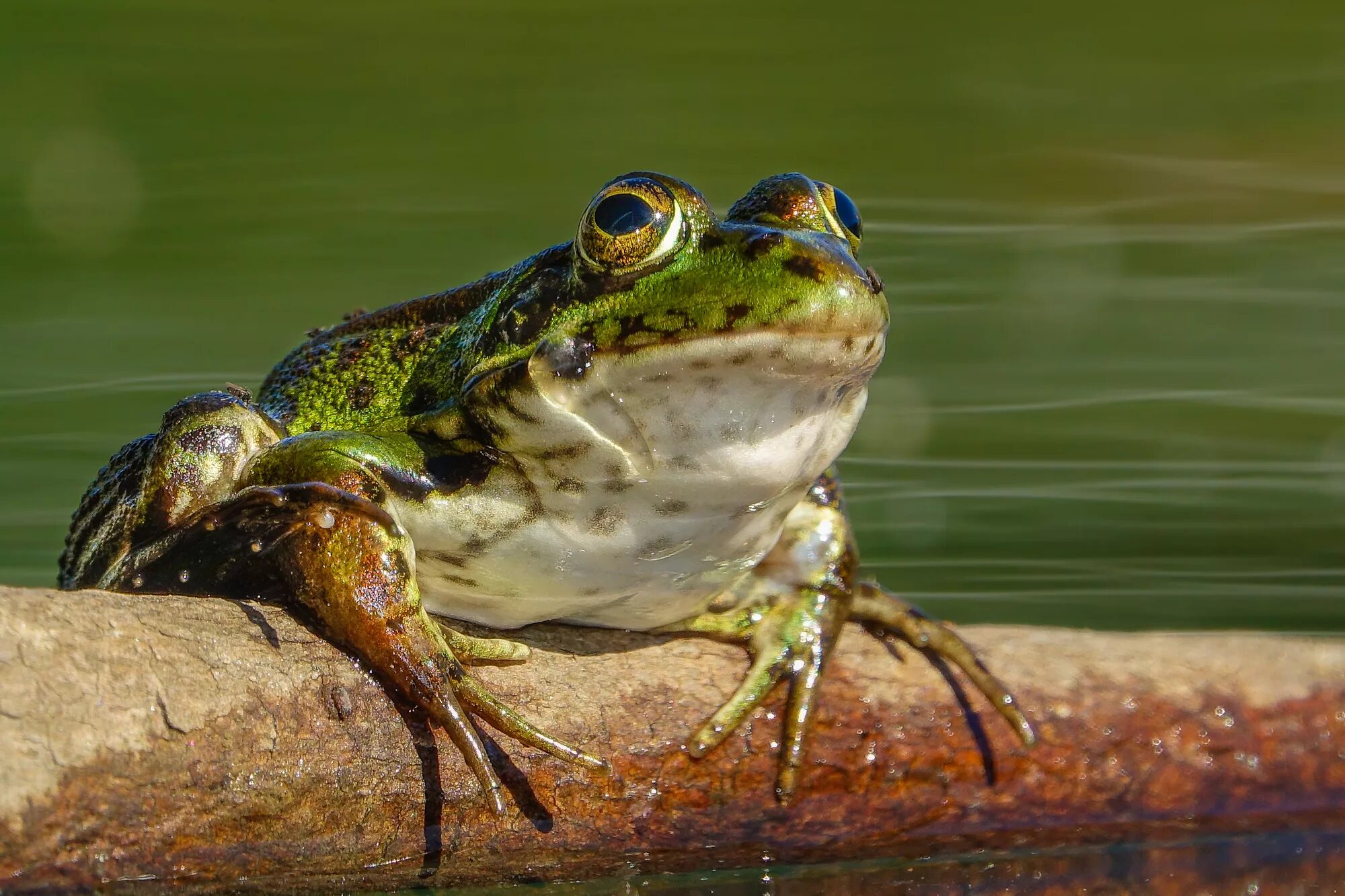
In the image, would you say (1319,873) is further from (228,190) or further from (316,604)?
(228,190)

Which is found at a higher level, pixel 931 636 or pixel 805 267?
pixel 805 267

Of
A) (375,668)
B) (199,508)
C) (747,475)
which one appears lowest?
(375,668)

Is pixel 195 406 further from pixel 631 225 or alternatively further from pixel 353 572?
pixel 631 225

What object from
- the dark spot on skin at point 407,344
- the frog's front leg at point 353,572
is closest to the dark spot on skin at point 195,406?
the frog's front leg at point 353,572

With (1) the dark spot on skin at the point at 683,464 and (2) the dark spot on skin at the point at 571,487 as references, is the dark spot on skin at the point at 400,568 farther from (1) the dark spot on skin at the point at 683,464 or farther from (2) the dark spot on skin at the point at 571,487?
(1) the dark spot on skin at the point at 683,464

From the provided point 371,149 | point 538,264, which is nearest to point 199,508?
point 538,264

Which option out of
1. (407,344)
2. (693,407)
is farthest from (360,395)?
(693,407)
